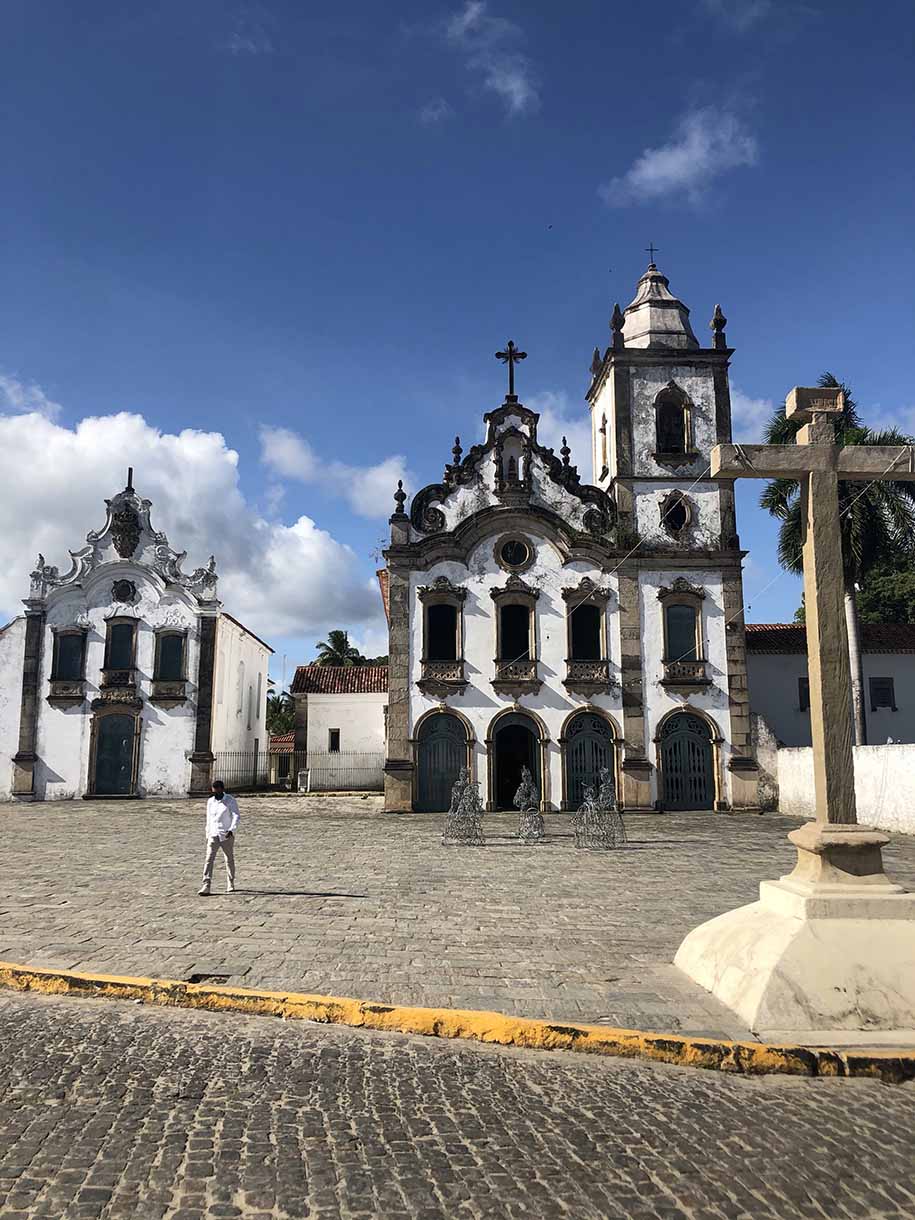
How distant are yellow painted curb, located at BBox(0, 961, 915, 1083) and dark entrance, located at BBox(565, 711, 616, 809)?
19964mm

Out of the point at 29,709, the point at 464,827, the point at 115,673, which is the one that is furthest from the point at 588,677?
the point at 29,709

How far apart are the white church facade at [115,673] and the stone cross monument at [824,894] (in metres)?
25.0

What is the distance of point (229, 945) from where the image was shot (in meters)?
8.07

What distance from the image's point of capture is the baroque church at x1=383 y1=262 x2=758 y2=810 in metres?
26.0

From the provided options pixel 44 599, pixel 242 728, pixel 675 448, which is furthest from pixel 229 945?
pixel 242 728

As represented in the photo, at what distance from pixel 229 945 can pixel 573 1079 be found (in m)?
4.06

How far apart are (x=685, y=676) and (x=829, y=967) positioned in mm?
21091

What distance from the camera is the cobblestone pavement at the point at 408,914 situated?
6.75 m

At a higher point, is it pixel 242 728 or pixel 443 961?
pixel 242 728

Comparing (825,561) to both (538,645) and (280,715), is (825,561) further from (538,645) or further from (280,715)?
(280,715)

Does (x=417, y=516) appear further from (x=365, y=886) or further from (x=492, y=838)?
(x=365, y=886)

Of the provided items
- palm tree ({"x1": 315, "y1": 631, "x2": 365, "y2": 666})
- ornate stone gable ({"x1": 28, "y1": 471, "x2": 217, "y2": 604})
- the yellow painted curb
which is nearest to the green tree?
palm tree ({"x1": 315, "y1": 631, "x2": 365, "y2": 666})

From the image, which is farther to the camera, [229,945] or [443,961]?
[229,945]

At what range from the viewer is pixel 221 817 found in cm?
1114
